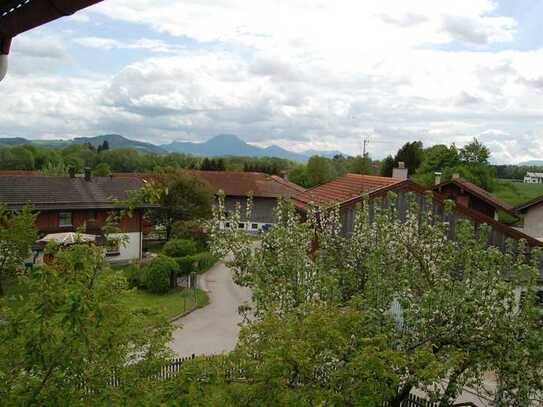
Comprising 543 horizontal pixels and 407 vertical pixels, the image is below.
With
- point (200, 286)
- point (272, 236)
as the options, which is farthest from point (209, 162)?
point (272, 236)

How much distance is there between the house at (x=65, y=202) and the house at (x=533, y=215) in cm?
2268

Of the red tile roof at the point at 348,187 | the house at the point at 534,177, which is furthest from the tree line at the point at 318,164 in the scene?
the house at the point at 534,177

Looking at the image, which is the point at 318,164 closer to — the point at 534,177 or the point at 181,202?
the point at 181,202

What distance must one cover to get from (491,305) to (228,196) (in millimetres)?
48901

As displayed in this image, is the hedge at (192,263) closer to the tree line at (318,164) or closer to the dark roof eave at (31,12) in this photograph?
the tree line at (318,164)

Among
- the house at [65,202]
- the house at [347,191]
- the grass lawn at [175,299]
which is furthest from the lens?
the house at [65,202]

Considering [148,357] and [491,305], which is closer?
Result: [148,357]

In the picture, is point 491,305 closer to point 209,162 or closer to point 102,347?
point 102,347

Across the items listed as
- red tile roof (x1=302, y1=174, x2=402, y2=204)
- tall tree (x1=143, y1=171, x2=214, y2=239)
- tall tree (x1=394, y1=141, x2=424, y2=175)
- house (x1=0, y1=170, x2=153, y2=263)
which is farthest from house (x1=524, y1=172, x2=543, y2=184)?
red tile roof (x1=302, y1=174, x2=402, y2=204)

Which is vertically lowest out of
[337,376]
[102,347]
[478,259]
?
[337,376]

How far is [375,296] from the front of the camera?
8578 mm

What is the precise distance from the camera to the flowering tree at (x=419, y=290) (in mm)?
7863

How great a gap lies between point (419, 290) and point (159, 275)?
1891 cm

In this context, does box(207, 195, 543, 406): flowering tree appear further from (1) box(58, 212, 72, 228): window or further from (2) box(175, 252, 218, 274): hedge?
(1) box(58, 212, 72, 228): window
